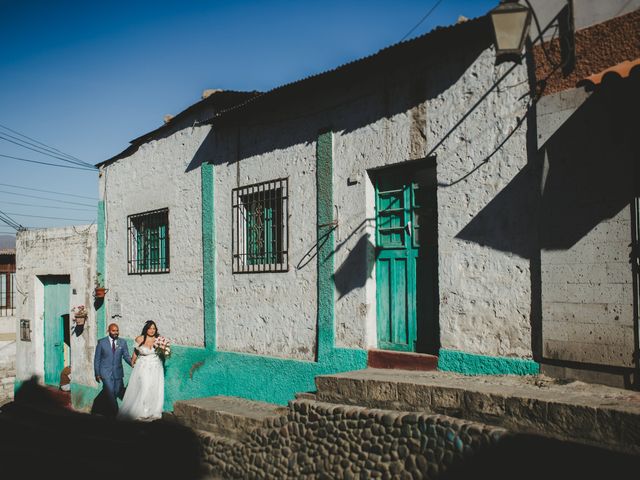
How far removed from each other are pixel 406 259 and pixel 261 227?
271 cm

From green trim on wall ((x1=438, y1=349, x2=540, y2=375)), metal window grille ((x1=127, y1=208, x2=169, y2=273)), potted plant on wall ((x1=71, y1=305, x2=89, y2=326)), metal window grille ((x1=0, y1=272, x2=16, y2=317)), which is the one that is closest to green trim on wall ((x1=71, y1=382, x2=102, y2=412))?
potted plant on wall ((x1=71, y1=305, x2=89, y2=326))

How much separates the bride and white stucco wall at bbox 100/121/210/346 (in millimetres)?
603

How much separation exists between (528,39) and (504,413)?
3378 millimetres

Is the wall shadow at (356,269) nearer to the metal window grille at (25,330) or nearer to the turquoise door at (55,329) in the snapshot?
the turquoise door at (55,329)

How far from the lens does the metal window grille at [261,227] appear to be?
823 cm

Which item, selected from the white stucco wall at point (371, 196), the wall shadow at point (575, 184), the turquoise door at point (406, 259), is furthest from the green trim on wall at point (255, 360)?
the wall shadow at point (575, 184)

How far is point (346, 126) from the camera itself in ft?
24.1

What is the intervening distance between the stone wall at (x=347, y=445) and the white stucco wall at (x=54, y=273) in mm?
6591

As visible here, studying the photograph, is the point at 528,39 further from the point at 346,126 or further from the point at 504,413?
the point at 504,413

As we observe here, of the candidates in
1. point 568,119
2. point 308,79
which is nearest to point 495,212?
point 568,119

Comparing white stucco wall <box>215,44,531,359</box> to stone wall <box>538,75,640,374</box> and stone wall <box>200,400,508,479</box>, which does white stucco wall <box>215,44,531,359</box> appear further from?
stone wall <box>200,400,508,479</box>

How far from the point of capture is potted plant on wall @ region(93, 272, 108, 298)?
11922mm

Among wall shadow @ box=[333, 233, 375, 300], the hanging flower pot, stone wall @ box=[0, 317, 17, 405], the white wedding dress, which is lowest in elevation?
stone wall @ box=[0, 317, 17, 405]

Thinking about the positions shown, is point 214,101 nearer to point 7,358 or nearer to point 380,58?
point 380,58
